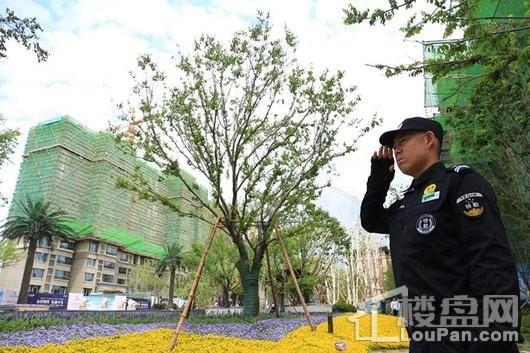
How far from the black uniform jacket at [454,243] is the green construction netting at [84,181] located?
6607 centimetres

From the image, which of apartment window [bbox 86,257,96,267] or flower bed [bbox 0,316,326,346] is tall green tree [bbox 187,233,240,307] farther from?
apartment window [bbox 86,257,96,267]

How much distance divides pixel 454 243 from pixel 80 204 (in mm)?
88342

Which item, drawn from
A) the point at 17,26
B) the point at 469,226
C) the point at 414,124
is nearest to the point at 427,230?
the point at 469,226

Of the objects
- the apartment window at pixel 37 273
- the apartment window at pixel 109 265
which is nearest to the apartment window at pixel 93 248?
the apartment window at pixel 109 265

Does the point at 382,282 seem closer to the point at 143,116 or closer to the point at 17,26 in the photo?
the point at 143,116

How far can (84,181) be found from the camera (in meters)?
82.1

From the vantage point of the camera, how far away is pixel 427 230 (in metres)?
1.95

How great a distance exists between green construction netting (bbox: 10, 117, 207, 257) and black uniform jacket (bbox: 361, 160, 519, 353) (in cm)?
6607

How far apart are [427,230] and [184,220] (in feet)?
334

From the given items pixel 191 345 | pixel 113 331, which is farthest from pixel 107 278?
pixel 191 345

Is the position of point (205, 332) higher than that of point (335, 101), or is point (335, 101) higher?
point (335, 101)

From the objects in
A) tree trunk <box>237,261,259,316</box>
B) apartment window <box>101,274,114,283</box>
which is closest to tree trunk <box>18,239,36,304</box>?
tree trunk <box>237,261,259,316</box>

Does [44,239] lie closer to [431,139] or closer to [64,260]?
[64,260]

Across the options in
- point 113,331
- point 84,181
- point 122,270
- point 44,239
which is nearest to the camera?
point 113,331
